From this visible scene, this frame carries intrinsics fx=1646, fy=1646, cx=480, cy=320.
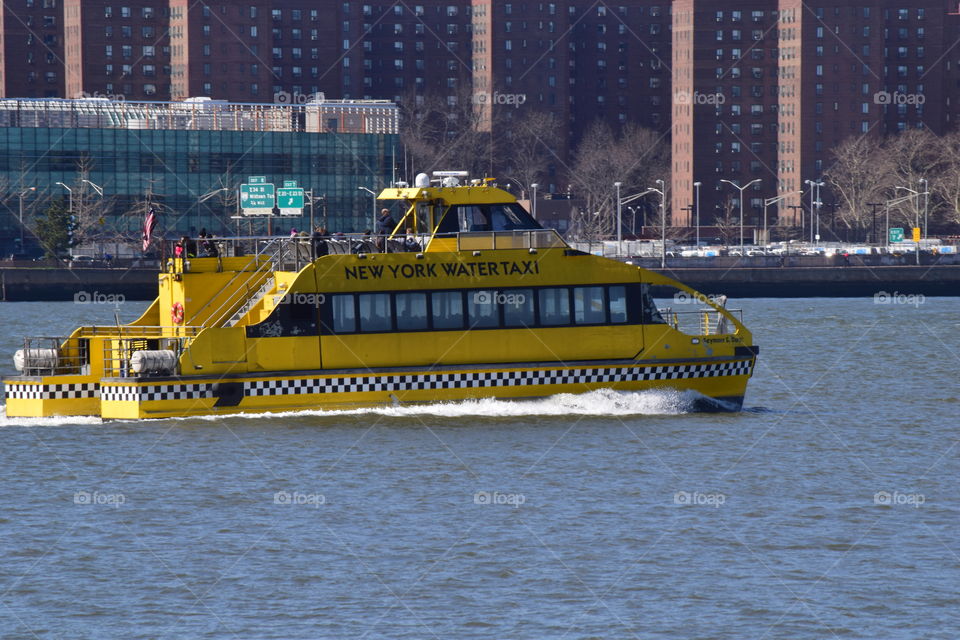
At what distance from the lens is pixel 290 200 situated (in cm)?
9544

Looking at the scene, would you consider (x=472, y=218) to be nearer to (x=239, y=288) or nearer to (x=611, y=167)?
(x=239, y=288)

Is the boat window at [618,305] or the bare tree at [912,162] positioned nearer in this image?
the boat window at [618,305]

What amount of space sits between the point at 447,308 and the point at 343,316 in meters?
2.11

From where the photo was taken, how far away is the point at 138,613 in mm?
19734

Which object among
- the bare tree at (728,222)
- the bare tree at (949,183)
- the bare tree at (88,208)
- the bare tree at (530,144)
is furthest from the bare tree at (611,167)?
the bare tree at (88,208)

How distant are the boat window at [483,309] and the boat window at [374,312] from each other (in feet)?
5.50

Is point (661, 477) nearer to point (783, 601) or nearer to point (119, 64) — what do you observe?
point (783, 601)

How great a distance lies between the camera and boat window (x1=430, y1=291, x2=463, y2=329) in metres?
33.2

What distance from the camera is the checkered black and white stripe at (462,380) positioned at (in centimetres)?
3262

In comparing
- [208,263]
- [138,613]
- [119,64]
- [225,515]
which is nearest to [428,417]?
[208,263]

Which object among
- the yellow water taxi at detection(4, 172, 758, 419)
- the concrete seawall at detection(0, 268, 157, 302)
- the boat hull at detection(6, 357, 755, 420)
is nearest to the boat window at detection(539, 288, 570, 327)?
the yellow water taxi at detection(4, 172, 758, 419)

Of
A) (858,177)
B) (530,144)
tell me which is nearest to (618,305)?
(858,177)

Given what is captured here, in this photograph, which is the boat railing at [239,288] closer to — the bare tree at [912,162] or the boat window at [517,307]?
the boat window at [517,307]

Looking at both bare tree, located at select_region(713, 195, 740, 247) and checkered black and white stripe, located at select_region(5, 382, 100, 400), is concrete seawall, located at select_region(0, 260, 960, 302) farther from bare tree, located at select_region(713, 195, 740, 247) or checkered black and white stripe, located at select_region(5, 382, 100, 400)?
checkered black and white stripe, located at select_region(5, 382, 100, 400)
